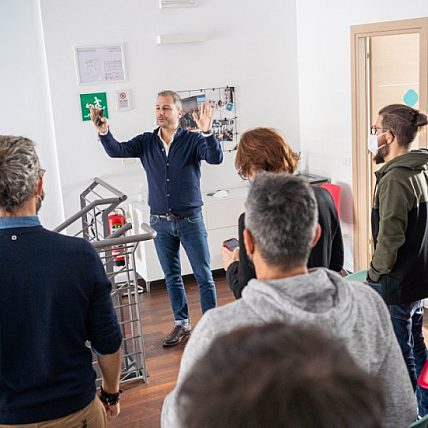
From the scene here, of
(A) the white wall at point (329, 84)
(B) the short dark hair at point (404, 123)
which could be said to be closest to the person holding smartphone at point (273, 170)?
(B) the short dark hair at point (404, 123)

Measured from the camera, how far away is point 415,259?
9.27ft

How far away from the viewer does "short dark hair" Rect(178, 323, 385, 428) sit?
0.75 meters

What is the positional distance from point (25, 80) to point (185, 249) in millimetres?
2220

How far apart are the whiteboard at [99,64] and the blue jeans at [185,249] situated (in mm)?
1631

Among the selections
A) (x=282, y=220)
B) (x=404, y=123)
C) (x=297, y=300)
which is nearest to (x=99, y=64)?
(x=404, y=123)

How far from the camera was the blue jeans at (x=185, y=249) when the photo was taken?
4.02 metres

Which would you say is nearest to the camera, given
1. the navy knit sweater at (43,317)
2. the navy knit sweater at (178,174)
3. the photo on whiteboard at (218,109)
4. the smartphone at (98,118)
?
the navy knit sweater at (43,317)

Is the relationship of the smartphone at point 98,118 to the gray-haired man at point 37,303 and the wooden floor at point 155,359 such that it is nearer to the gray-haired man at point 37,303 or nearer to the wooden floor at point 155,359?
the wooden floor at point 155,359

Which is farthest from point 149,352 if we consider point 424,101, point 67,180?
point 424,101

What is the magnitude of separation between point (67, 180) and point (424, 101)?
2893 millimetres

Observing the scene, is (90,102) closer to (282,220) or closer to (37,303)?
(37,303)

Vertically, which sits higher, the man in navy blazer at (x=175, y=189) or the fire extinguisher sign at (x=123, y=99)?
the fire extinguisher sign at (x=123, y=99)

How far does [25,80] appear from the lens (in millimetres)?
5191

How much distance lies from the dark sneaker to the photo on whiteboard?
6.39 ft
